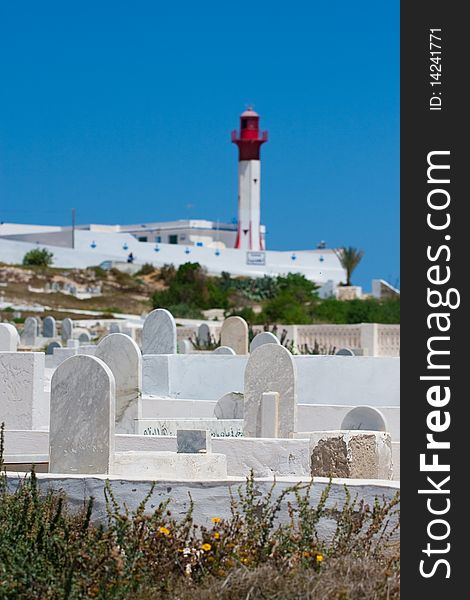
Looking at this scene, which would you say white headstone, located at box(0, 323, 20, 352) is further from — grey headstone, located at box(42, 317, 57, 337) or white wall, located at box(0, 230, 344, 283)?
white wall, located at box(0, 230, 344, 283)

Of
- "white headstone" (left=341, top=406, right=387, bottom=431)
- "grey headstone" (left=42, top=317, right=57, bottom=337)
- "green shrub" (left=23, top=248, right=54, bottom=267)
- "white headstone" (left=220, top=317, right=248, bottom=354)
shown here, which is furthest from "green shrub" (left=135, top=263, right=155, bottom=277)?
"white headstone" (left=341, top=406, right=387, bottom=431)

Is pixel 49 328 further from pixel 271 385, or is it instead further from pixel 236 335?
pixel 271 385

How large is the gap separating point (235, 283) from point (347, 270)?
16111mm

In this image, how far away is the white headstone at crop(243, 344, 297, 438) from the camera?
12.2m

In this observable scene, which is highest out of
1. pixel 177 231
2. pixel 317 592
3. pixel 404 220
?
pixel 177 231

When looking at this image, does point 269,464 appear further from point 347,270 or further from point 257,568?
point 347,270

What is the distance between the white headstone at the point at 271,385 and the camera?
12219 mm

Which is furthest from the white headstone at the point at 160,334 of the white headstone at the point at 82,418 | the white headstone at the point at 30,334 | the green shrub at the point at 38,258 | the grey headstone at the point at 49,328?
the green shrub at the point at 38,258

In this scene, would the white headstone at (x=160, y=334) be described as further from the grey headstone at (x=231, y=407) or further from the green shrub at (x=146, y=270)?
the green shrub at (x=146, y=270)

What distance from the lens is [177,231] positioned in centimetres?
9706

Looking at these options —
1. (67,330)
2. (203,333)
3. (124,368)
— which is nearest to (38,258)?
(67,330)

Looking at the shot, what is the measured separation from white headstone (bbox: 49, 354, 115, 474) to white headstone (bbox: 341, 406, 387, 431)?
354 cm

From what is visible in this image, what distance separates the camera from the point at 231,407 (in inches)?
550

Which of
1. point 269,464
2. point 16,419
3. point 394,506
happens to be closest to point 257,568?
point 394,506
